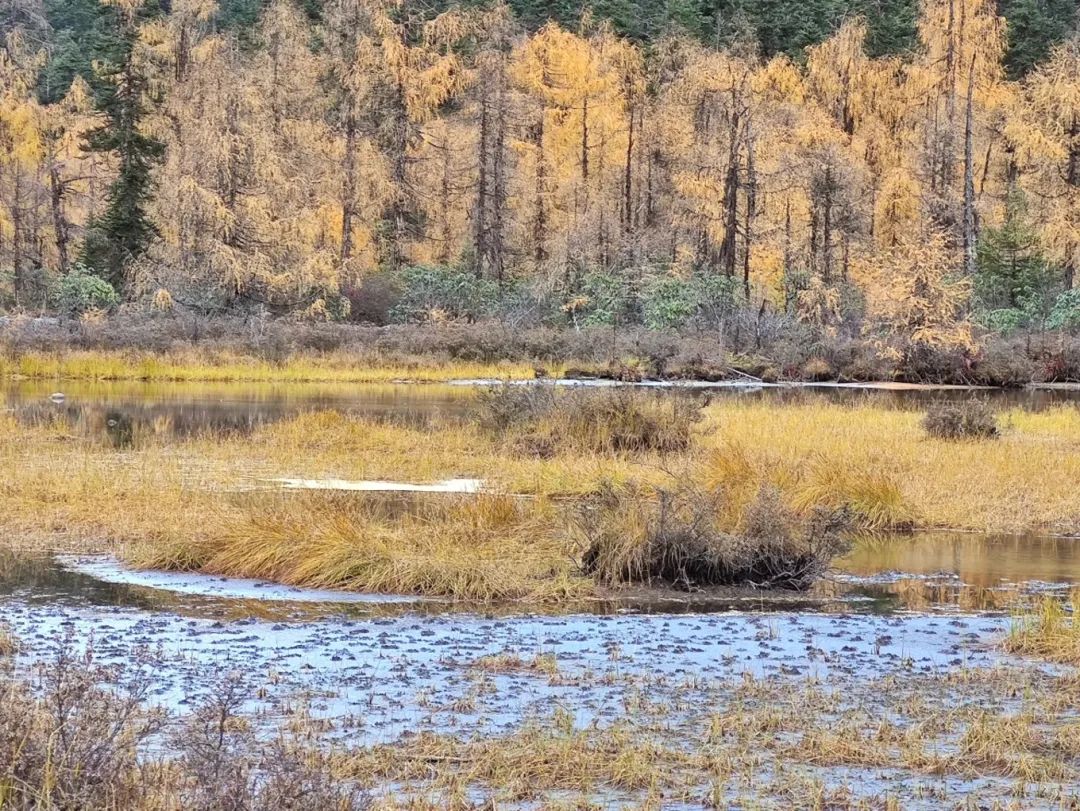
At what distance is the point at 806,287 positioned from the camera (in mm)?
56812

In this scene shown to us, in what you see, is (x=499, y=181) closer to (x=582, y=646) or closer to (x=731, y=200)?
(x=731, y=200)

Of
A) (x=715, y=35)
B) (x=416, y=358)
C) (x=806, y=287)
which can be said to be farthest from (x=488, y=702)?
(x=715, y=35)

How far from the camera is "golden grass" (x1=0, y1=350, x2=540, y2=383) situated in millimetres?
44406

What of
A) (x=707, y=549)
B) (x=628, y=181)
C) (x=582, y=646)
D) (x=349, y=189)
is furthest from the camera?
(x=628, y=181)

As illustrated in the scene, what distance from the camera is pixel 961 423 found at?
25109 mm

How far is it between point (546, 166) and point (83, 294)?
24768 mm

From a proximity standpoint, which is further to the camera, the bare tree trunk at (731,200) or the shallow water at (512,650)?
the bare tree trunk at (731,200)

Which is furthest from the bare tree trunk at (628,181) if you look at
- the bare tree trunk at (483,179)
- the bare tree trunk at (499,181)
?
the bare tree trunk at (483,179)

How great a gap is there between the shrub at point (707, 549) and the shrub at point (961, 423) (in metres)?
12.3

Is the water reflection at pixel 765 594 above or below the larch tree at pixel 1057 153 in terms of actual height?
below

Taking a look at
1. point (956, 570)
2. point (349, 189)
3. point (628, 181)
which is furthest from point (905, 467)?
point (628, 181)

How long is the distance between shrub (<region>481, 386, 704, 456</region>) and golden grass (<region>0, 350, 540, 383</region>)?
1912 cm

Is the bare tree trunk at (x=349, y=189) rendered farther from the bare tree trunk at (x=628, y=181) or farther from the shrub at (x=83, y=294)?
the bare tree trunk at (x=628, y=181)

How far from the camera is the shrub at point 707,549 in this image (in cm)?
1305
